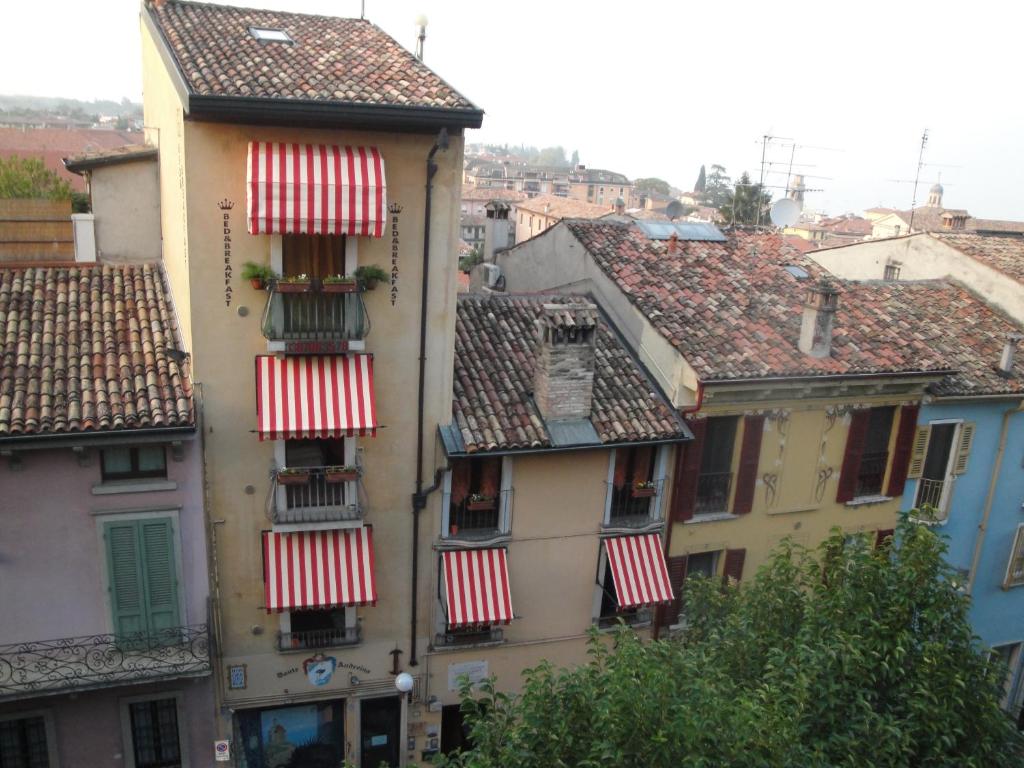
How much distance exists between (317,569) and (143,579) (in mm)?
2882

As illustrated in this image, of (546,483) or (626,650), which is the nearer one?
(626,650)

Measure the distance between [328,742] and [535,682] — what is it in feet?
30.7

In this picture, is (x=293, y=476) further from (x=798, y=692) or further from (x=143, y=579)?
(x=798, y=692)

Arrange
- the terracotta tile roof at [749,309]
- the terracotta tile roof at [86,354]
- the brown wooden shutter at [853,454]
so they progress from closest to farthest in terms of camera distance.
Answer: the terracotta tile roof at [86,354], the terracotta tile roof at [749,309], the brown wooden shutter at [853,454]

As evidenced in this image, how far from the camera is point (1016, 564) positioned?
23.0 m

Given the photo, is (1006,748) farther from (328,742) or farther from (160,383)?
(160,383)

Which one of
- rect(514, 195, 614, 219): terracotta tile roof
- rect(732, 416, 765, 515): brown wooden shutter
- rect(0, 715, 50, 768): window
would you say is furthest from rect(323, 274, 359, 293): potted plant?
rect(514, 195, 614, 219): terracotta tile roof

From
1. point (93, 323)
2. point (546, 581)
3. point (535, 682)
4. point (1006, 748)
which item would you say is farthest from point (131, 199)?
point (1006, 748)

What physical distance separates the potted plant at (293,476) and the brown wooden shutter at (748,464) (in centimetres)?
915

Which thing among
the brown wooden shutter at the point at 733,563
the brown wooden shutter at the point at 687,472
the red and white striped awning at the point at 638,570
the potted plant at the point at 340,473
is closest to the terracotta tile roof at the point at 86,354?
the potted plant at the point at 340,473

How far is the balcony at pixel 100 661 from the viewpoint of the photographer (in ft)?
45.6

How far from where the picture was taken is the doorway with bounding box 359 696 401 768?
17.3 meters

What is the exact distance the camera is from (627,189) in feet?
452

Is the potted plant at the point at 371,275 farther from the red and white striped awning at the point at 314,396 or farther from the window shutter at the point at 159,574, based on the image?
the window shutter at the point at 159,574
